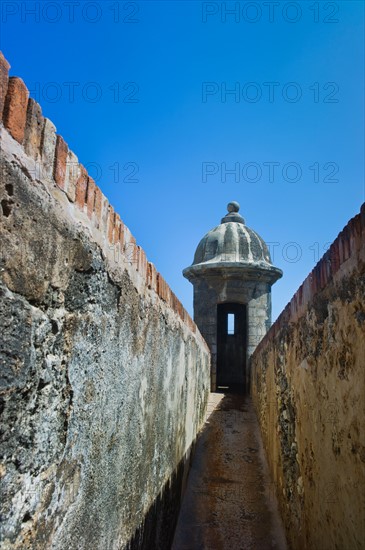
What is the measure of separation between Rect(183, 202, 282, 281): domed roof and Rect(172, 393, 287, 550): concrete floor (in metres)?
4.41

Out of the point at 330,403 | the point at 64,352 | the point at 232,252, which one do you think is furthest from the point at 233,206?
the point at 64,352

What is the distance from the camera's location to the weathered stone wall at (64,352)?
2.76 ft

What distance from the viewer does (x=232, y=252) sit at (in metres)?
10.1

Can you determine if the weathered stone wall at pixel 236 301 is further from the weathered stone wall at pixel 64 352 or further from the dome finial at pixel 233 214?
the weathered stone wall at pixel 64 352

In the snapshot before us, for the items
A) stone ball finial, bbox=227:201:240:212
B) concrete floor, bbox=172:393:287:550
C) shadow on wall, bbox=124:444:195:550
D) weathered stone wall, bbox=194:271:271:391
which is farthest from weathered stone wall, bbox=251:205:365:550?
stone ball finial, bbox=227:201:240:212

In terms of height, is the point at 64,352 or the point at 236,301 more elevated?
the point at 236,301

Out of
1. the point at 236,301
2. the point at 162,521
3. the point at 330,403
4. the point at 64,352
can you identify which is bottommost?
the point at 162,521

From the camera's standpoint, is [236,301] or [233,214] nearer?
[236,301]

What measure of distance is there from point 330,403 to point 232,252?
28.0ft

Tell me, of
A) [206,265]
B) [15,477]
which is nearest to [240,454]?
[15,477]

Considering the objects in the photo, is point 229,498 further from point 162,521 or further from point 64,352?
point 64,352

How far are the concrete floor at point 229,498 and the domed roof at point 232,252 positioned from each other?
441 cm

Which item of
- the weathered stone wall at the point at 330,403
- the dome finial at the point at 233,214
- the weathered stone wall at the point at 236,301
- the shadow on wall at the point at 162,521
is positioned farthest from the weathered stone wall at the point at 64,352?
the dome finial at the point at 233,214

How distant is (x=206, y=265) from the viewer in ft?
32.0
